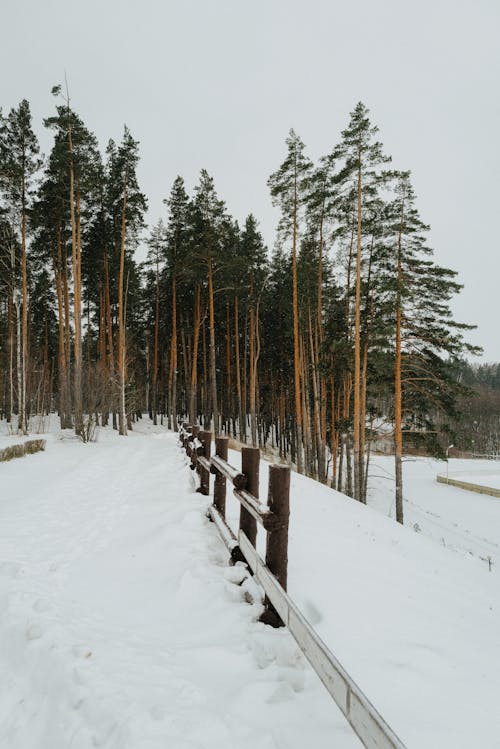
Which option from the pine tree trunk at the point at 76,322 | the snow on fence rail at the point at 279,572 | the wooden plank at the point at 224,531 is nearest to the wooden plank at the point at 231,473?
the snow on fence rail at the point at 279,572

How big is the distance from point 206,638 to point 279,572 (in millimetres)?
684

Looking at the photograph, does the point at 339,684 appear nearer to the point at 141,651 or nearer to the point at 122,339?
the point at 141,651

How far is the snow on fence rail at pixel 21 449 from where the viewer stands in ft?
34.9

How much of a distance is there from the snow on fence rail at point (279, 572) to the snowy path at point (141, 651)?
0.86ft

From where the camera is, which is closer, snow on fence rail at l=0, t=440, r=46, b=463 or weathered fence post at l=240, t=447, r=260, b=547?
weathered fence post at l=240, t=447, r=260, b=547

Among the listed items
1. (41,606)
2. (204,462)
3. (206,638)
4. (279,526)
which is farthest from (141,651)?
(204,462)

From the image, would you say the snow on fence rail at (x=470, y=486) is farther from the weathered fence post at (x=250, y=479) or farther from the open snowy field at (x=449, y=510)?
the weathered fence post at (x=250, y=479)

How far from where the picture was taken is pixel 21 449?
11648 millimetres

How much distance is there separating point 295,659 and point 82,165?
67.4 feet

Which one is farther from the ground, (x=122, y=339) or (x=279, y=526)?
(x=122, y=339)

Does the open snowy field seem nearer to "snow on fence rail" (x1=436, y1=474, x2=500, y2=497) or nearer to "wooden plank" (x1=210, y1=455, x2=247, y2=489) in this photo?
"snow on fence rail" (x1=436, y1=474, x2=500, y2=497)

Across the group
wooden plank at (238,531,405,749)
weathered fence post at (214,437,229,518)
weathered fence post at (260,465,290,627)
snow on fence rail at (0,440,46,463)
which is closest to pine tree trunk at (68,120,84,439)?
snow on fence rail at (0,440,46,463)

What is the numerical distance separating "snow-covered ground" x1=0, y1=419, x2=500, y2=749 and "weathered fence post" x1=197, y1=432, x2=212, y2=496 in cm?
47

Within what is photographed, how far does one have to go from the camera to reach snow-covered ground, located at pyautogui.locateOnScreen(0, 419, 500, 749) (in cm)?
181
